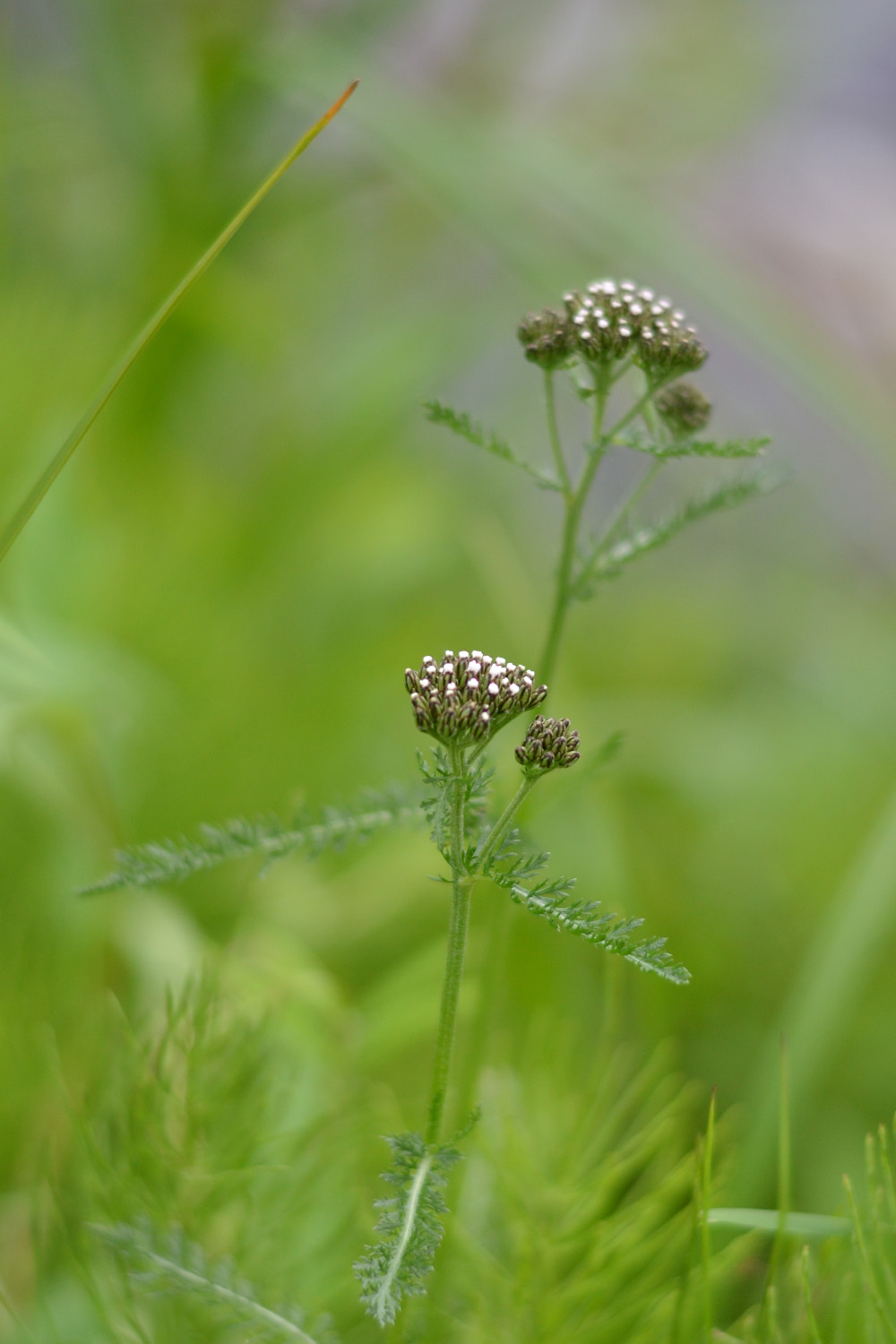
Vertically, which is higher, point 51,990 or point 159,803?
point 159,803

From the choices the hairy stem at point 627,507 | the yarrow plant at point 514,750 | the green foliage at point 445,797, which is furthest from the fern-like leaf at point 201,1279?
the hairy stem at point 627,507

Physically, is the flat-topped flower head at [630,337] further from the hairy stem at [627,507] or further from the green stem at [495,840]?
the green stem at [495,840]

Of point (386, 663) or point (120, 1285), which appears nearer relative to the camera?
point (120, 1285)

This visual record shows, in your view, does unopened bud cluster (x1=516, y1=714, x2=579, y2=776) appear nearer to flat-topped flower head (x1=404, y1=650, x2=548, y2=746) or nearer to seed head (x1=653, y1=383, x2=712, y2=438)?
flat-topped flower head (x1=404, y1=650, x2=548, y2=746)

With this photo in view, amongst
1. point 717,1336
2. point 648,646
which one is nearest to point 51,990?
point 717,1336

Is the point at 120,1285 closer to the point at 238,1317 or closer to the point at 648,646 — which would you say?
the point at 238,1317

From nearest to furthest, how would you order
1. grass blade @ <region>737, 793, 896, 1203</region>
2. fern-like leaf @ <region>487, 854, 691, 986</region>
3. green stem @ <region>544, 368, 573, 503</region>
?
1. fern-like leaf @ <region>487, 854, 691, 986</region>
2. green stem @ <region>544, 368, 573, 503</region>
3. grass blade @ <region>737, 793, 896, 1203</region>

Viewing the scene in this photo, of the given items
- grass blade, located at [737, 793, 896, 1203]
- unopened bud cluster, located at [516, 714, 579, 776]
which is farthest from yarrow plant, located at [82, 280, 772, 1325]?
grass blade, located at [737, 793, 896, 1203]
